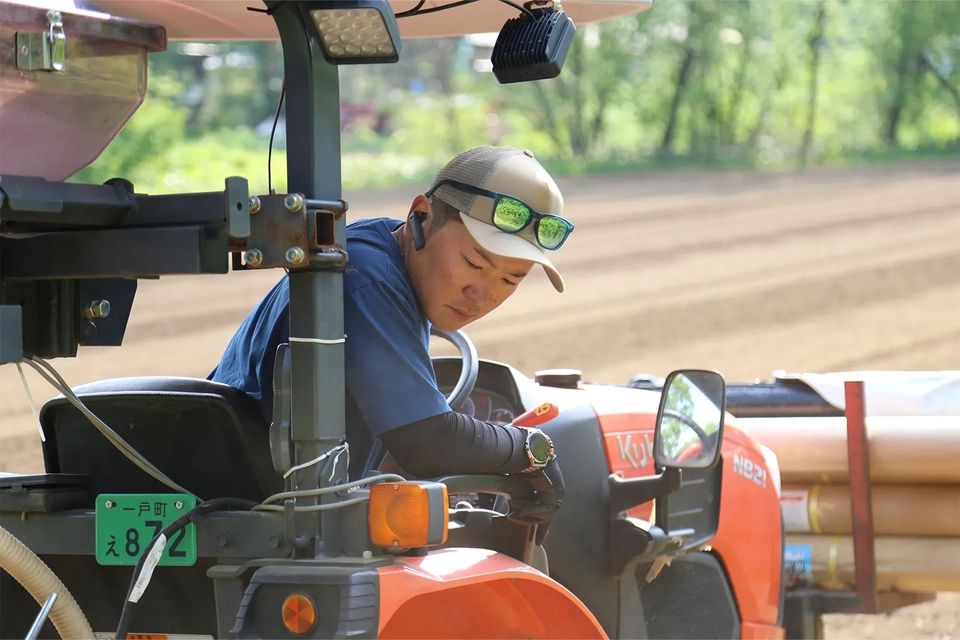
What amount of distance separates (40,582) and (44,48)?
3.00 feet

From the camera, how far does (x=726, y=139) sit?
26219 mm

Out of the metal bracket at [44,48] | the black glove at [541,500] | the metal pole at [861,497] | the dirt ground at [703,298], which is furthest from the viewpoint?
the dirt ground at [703,298]

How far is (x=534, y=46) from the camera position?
2.50 m

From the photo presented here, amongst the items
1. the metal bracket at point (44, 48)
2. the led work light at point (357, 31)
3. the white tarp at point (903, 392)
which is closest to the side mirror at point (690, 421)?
the led work light at point (357, 31)

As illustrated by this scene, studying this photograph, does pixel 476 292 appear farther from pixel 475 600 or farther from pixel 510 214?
pixel 475 600

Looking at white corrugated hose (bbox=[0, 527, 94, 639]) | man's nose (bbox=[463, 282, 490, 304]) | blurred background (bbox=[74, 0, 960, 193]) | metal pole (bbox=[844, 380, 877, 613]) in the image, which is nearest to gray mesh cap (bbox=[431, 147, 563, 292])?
man's nose (bbox=[463, 282, 490, 304])

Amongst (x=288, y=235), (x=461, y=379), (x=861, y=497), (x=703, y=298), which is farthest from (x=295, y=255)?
(x=703, y=298)

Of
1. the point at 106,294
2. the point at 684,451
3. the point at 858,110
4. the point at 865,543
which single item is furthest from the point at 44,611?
the point at 858,110

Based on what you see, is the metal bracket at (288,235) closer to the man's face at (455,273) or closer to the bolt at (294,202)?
the bolt at (294,202)

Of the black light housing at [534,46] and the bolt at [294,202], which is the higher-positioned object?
the black light housing at [534,46]

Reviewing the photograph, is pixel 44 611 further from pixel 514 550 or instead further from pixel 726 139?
pixel 726 139

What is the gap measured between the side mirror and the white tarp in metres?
1.74

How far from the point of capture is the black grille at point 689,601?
334 centimetres

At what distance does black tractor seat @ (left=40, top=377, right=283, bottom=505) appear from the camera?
238 centimetres
